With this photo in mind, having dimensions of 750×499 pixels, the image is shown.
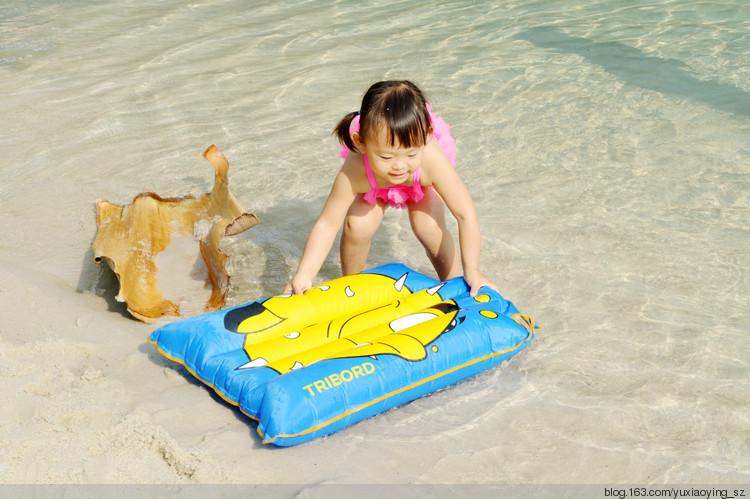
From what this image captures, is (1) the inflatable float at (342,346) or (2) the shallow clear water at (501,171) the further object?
(2) the shallow clear water at (501,171)

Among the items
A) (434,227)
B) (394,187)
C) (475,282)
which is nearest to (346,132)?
(394,187)

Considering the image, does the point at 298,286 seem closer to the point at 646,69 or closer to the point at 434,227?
the point at 434,227

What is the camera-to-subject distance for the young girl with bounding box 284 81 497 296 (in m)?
2.61

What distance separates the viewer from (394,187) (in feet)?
10.1

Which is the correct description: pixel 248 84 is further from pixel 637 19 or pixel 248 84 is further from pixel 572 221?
pixel 637 19

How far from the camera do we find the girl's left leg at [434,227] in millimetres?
3166

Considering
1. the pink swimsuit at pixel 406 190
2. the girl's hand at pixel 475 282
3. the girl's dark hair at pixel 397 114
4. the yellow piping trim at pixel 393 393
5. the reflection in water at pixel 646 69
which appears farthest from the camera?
the reflection in water at pixel 646 69

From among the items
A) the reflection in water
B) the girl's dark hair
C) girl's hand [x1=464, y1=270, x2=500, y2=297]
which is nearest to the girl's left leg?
girl's hand [x1=464, y1=270, x2=500, y2=297]

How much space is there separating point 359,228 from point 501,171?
1.60 meters

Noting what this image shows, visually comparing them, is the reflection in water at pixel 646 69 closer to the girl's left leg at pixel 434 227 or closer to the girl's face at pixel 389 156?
the girl's left leg at pixel 434 227

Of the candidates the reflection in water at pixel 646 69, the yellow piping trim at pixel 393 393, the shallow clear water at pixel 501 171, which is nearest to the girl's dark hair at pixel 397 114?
the yellow piping trim at pixel 393 393

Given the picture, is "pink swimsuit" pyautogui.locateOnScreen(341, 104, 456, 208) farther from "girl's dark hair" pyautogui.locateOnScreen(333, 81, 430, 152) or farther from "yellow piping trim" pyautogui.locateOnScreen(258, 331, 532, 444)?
"yellow piping trim" pyautogui.locateOnScreen(258, 331, 532, 444)

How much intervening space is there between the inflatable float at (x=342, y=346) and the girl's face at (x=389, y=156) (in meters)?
0.46

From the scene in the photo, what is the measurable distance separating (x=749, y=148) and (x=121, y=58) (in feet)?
16.2
